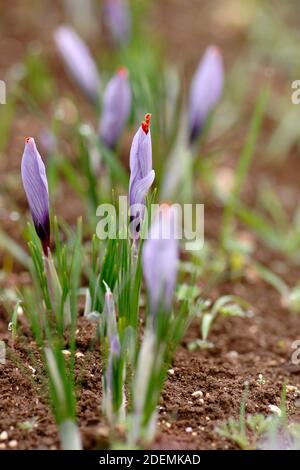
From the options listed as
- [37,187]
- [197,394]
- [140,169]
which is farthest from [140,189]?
[197,394]

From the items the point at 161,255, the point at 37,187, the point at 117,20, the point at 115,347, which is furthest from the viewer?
the point at 117,20

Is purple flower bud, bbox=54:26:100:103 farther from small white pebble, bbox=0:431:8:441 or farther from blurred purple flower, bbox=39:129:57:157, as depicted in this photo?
small white pebble, bbox=0:431:8:441

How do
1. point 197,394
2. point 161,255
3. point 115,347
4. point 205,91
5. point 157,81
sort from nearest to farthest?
point 161,255 < point 115,347 < point 197,394 < point 205,91 < point 157,81

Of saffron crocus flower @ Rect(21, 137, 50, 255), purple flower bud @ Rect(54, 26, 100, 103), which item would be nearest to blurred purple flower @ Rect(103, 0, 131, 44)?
purple flower bud @ Rect(54, 26, 100, 103)

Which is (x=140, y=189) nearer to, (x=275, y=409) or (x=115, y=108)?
(x=275, y=409)

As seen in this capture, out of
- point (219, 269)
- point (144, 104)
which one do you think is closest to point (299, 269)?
point (219, 269)

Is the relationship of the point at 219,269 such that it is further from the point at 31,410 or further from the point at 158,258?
the point at 158,258
